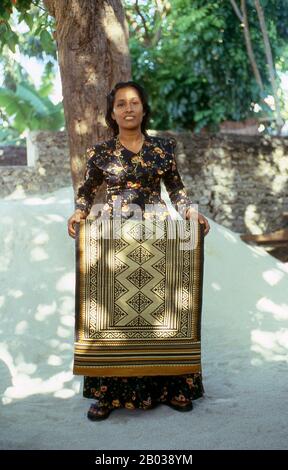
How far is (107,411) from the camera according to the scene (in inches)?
118

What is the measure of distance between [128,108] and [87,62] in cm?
171

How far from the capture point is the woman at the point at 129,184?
2.98m

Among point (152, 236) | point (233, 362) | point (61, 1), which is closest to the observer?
point (152, 236)

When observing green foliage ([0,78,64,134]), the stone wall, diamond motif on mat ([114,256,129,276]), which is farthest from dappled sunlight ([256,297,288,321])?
green foliage ([0,78,64,134])

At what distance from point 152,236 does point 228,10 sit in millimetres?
8254

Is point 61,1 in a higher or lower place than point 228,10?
lower

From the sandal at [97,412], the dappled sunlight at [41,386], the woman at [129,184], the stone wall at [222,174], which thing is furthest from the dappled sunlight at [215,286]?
the stone wall at [222,174]

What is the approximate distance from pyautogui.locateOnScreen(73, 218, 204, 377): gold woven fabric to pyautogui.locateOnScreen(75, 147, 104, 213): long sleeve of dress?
0.16 metres

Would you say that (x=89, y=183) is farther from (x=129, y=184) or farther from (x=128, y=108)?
(x=128, y=108)

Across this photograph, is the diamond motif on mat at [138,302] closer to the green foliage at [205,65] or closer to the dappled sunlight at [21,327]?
the dappled sunlight at [21,327]
